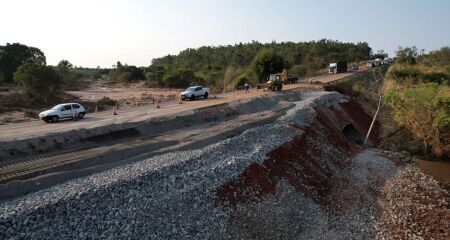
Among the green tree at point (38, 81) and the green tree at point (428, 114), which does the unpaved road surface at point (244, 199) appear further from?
the green tree at point (38, 81)

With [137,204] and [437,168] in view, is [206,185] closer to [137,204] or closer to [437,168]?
[137,204]

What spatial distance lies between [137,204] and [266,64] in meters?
60.4

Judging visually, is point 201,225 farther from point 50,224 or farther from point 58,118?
point 58,118

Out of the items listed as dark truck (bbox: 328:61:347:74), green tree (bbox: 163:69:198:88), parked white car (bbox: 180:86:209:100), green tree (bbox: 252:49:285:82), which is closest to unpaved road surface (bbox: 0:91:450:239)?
parked white car (bbox: 180:86:209:100)

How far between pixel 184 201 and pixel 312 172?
36.4 ft

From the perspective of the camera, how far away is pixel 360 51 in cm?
16650

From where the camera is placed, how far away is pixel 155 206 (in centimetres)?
1795

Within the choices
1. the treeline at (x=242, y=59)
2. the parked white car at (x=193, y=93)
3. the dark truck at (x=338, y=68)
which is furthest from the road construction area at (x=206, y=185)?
the dark truck at (x=338, y=68)

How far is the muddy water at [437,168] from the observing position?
1311 inches

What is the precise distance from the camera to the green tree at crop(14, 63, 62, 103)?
53188 mm

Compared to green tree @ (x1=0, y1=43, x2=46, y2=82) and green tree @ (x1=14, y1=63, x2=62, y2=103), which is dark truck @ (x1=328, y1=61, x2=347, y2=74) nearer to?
green tree @ (x1=14, y1=63, x2=62, y2=103)

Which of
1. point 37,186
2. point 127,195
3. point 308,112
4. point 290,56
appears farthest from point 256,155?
point 290,56

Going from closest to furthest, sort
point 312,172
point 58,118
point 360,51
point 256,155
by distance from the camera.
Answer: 1. point 256,155
2. point 312,172
3. point 58,118
4. point 360,51

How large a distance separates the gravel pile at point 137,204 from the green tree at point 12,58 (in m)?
69.3
